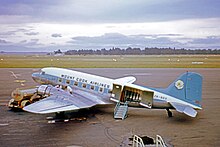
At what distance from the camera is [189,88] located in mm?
26000

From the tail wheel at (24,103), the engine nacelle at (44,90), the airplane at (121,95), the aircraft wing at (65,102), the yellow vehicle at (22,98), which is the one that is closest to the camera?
the aircraft wing at (65,102)

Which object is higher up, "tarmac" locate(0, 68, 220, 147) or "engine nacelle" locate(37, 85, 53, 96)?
"engine nacelle" locate(37, 85, 53, 96)

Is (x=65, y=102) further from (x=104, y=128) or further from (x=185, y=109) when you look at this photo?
(x=185, y=109)

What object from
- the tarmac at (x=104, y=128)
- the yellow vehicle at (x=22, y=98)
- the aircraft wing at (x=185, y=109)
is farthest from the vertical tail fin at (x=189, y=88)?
the yellow vehicle at (x=22, y=98)

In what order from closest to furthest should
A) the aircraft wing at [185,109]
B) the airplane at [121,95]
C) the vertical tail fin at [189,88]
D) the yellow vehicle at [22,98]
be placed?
the aircraft wing at [185,109]
the airplane at [121,95]
the vertical tail fin at [189,88]
the yellow vehicle at [22,98]

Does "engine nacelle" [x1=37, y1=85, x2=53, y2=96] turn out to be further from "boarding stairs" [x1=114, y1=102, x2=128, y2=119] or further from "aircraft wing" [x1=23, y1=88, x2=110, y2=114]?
"boarding stairs" [x1=114, y1=102, x2=128, y2=119]

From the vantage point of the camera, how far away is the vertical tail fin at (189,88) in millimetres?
25719

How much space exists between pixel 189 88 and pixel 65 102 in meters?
10.00

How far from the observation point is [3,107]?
31.5 meters

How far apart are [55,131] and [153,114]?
9903mm

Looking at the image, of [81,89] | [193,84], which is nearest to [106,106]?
[81,89]

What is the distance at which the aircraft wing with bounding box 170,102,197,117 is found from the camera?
2367 centimetres

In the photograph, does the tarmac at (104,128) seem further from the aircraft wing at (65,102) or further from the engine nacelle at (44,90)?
the engine nacelle at (44,90)

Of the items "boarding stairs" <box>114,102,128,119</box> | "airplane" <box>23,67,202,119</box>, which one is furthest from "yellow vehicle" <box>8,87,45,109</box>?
"boarding stairs" <box>114,102,128,119</box>
